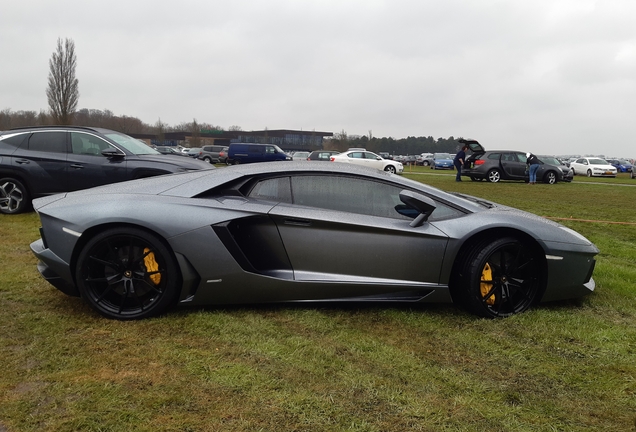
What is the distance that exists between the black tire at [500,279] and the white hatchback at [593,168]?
33.5 m

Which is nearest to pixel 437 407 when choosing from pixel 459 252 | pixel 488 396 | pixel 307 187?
pixel 488 396

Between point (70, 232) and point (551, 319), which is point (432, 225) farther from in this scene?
point (70, 232)

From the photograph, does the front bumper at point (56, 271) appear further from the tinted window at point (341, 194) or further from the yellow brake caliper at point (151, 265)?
the tinted window at point (341, 194)

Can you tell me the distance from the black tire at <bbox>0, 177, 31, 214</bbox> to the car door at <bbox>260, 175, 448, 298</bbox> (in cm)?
643

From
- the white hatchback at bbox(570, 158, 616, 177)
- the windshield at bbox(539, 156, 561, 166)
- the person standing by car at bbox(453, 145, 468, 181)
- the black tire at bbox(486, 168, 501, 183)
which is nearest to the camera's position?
the black tire at bbox(486, 168, 501, 183)

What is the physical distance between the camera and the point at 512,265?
361cm

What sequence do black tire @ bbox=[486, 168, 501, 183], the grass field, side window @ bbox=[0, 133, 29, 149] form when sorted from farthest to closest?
black tire @ bbox=[486, 168, 501, 183] < side window @ bbox=[0, 133, 29, 149] < the grass field

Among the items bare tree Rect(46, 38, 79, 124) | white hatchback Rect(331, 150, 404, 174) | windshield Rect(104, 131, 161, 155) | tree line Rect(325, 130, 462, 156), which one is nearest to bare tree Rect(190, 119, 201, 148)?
tree line Rect(325, 130, 462, 156)

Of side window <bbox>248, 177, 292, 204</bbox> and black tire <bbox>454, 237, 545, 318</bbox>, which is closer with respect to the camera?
black tire <bbox>454, 237, 545, 318</bbox>

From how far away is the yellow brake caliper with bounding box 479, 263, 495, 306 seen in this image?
139 inches

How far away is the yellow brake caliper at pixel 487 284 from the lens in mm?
3541

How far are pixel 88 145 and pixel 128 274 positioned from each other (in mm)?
5535

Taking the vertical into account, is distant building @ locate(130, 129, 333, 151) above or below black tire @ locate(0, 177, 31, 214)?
above

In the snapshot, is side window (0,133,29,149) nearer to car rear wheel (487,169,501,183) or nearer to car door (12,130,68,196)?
car door (12,130,68,196)
